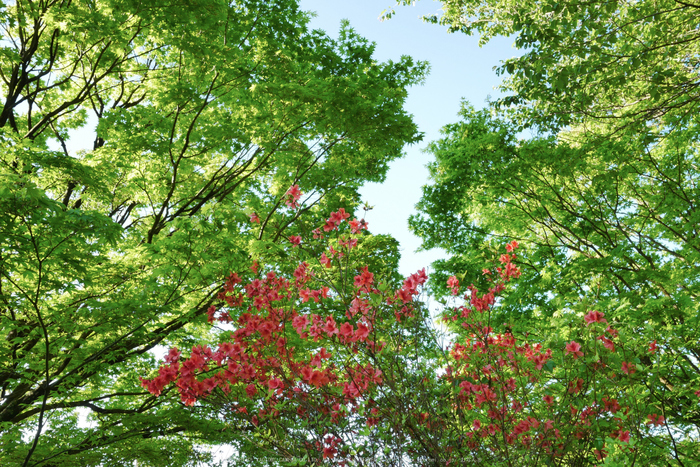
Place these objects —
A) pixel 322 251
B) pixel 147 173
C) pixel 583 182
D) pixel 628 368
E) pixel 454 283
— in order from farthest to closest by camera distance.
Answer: pixel 583 182, pixel 147 173, pixel 322 251, pixel 454 283, pixel 628 368

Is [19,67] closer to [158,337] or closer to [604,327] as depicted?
[158,337]

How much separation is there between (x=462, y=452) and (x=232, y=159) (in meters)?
6.95

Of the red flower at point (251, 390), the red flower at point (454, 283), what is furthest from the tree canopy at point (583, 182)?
the red flower at point (251, 390)

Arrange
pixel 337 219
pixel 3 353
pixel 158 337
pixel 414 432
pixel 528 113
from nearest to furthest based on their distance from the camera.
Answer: pixel 414 432 < pixel 337 219 < pixel 3 353 < pixel 158 337 < pixel 528 113

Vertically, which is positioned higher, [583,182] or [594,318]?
[583,182]

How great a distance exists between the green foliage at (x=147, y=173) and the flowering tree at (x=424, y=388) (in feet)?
5.96

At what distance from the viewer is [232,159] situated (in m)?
8.59

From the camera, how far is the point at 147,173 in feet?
25.5

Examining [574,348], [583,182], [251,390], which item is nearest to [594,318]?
[574,348]

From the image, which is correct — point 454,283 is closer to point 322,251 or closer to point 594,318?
point 594,318

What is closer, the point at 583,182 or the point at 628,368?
the point at 628,368

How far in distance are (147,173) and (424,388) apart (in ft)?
21.3

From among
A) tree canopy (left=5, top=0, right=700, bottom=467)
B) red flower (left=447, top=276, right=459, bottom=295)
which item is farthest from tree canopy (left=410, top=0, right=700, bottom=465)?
red flower (left=447, top=276, right=459, bottom=295)

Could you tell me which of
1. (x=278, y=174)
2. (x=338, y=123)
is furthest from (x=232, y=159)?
(x=338, y=123)
